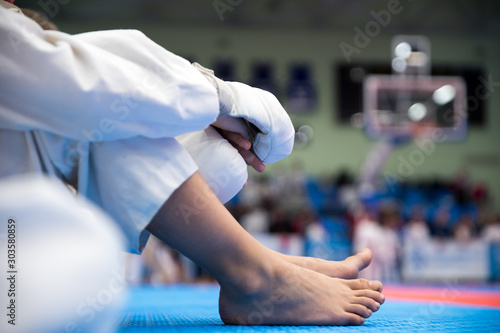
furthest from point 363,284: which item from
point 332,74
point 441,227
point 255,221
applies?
point 332,74

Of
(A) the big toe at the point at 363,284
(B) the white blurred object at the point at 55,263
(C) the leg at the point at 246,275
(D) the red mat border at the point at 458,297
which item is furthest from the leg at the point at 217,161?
(D) the red mat border at the point at 458,297

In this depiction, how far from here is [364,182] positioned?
8.48 meters

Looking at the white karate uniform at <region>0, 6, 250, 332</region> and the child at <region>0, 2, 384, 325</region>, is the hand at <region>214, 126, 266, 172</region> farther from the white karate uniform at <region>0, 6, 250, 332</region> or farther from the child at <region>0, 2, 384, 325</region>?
the white karate uniform at <region>0, 6, 250, 332</region>

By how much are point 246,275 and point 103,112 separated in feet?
1.17

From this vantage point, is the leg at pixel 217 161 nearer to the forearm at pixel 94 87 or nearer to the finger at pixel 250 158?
the finger at pixel 250 158

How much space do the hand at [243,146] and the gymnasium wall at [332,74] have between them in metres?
7.78

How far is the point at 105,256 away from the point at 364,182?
8.27 m

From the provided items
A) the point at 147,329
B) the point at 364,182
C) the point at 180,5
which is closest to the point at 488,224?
the point at 364,182

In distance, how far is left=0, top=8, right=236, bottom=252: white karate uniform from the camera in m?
0.65

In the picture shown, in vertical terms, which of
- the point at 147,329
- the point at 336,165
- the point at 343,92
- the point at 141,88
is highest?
the point at 343,92

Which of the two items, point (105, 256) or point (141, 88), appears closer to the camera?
point (105, 256)

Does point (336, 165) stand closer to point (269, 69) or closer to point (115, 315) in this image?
point (269, 69)

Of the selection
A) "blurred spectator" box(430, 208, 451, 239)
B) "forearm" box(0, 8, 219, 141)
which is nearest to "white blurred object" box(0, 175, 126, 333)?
"forearm" box(0, 8, 219, 141)

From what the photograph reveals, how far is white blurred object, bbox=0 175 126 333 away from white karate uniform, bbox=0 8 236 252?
205 mm
